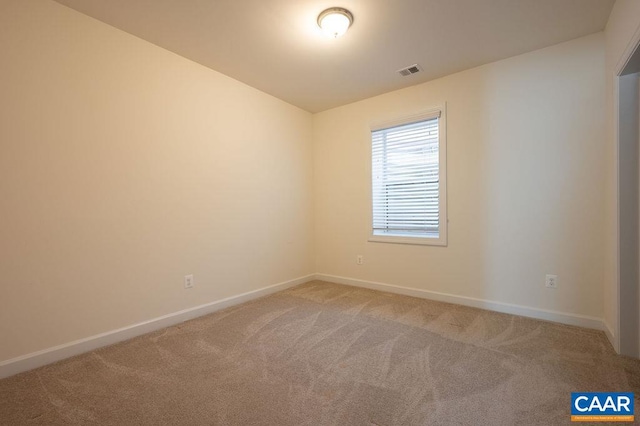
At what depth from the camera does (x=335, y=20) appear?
220cm

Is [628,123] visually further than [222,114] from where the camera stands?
No

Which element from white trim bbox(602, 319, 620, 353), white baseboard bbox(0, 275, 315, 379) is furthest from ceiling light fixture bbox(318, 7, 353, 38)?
white trim bbox(602, 319, 620, 353)

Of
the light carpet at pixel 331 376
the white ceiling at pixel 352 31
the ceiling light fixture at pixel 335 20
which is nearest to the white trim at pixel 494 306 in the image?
the light carpet at pixel 331 376

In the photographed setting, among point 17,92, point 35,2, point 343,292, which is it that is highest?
point 35,2

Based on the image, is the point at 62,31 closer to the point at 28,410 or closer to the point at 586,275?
the point at 28,410

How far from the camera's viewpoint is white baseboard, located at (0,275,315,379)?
1896 mm

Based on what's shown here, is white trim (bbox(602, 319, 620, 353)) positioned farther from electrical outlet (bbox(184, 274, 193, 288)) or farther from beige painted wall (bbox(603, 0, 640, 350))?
electrical outlet (bbox(184, 274, 193, 288))

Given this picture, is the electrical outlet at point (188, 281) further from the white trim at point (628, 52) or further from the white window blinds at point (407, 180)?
the white trim at point (628, 52)

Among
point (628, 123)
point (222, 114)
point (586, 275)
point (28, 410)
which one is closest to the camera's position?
point (28, 410)

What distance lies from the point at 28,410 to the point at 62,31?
99.6 inches

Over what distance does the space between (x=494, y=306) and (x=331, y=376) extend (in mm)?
2087

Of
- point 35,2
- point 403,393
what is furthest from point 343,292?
point 35,2

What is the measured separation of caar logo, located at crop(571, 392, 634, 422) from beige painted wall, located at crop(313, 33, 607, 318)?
3.91 feet

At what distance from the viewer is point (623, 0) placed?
1.94 meters
